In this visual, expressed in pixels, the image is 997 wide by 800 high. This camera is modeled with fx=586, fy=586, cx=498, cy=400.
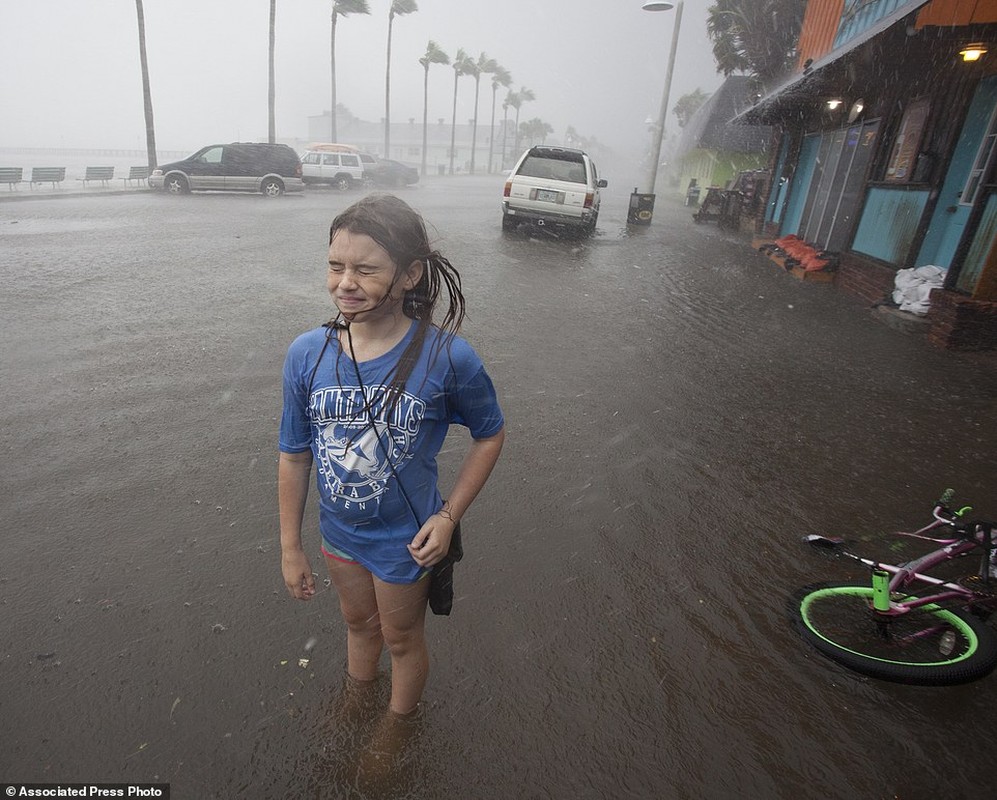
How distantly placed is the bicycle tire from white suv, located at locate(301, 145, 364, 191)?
26706 mm

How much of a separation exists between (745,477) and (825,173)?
40.0 ft

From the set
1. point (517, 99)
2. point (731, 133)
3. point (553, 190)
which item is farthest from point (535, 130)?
point (553, 190)

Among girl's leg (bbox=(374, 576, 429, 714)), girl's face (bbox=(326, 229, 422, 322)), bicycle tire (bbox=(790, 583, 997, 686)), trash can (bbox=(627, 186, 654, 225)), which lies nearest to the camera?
girl's face (bbox=(326, 229, 422, 322))

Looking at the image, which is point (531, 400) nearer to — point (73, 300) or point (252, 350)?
point (252, 350)

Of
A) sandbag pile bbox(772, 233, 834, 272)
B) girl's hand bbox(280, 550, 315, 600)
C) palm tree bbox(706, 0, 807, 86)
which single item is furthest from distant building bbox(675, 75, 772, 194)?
girl's hand bbox(280, 550, 315, 600)

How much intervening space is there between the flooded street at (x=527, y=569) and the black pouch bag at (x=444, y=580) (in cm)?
61

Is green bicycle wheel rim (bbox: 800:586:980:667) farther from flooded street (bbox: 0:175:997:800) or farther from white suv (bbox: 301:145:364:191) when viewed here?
white suv (bbox: 301:145:364:191)

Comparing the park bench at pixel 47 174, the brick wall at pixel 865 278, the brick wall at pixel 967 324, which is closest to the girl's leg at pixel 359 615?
the brick wall at pixel 967 324

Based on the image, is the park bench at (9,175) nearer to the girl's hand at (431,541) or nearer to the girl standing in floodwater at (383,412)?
the girl standing in floodwater at (383,412)

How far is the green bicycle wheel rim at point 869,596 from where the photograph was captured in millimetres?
2318

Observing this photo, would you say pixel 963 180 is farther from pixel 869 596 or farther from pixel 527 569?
pixel 527 569

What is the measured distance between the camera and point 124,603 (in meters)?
2.58

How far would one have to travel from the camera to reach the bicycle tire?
2279 millimetres

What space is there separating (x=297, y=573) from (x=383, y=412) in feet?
2.17
